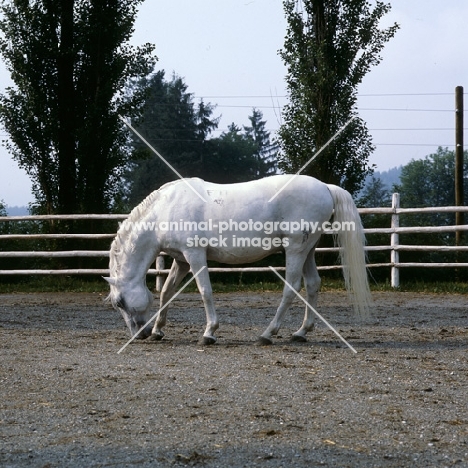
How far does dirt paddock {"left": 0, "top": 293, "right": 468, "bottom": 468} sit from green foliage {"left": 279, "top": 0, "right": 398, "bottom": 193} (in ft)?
24.3

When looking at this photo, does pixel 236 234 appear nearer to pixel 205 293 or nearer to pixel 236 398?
pixel 205 293

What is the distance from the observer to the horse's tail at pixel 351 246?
724 cm

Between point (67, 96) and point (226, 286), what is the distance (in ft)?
18.6

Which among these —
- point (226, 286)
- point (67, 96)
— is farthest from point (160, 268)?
point (67, 96)

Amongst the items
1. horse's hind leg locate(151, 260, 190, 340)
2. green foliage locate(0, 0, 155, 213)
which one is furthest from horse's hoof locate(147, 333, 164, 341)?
green foliage locate(0, 0, 155, 213)

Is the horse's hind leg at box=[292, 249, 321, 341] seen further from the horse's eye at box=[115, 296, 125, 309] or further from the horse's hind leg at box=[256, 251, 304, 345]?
the horse's eye at box=[115, 296, 125, 309]

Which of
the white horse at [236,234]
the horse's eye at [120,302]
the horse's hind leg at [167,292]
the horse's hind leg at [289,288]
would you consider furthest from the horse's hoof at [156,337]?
the horse's hind leg at [289,288]

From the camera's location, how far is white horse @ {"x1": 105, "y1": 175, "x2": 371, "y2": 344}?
23.8 feet

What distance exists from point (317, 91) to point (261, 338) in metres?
9.75

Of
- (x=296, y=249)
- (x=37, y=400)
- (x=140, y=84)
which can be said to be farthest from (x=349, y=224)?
(x=140, y=84)

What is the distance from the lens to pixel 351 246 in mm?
7309

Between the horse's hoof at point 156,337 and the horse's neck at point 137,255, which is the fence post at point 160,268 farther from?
the horse's neck at point 137,255

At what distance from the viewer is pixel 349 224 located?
288 inches

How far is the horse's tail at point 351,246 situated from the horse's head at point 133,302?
178cm
